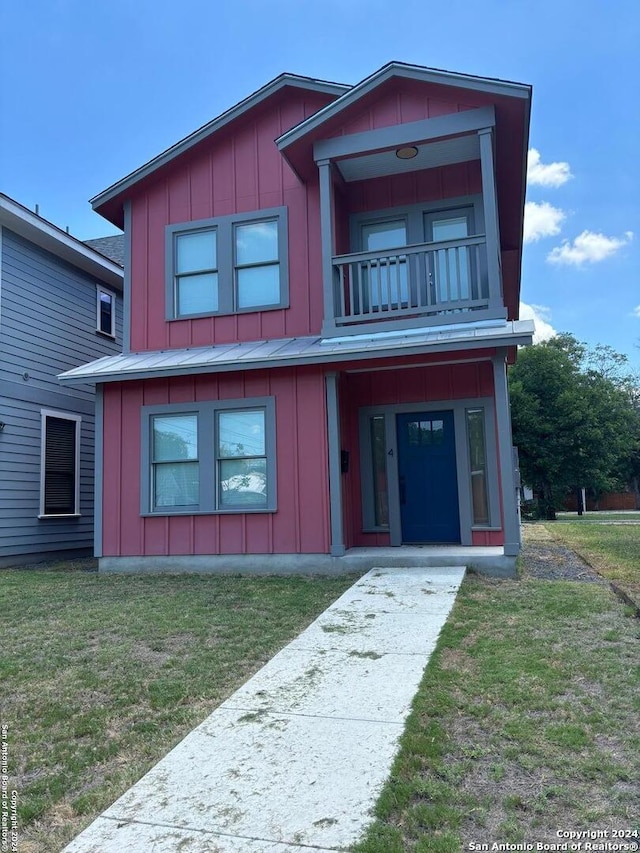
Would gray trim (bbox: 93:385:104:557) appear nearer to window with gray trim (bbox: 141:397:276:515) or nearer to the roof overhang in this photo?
window with gray trim (bbox: 141:397:276:515)

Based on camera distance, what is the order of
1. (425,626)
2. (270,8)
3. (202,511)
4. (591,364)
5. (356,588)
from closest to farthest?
(425,626)
(356,588)
(202,511)
(270,8)
(591,364)

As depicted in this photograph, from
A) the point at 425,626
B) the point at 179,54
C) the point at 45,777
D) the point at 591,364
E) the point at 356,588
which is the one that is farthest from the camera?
the point at 591,364

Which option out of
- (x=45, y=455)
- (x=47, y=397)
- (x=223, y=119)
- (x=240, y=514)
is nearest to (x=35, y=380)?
(x=47, y=397)

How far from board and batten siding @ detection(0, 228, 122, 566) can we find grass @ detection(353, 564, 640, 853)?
8.07m

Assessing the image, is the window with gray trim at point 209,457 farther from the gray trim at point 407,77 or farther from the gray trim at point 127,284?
the gray trim at point 407,77

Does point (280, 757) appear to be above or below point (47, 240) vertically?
below

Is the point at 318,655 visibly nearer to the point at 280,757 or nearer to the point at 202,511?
the point at 280,757

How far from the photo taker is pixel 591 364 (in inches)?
1232

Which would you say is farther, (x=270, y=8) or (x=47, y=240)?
(x=270, y=8)

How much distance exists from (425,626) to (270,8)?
12531mm

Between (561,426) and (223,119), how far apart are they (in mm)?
21070

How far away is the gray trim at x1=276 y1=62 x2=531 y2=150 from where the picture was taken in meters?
7.55

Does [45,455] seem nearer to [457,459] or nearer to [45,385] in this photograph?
[45,385]

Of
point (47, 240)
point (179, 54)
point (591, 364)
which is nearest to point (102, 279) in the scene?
point (47, 240)
